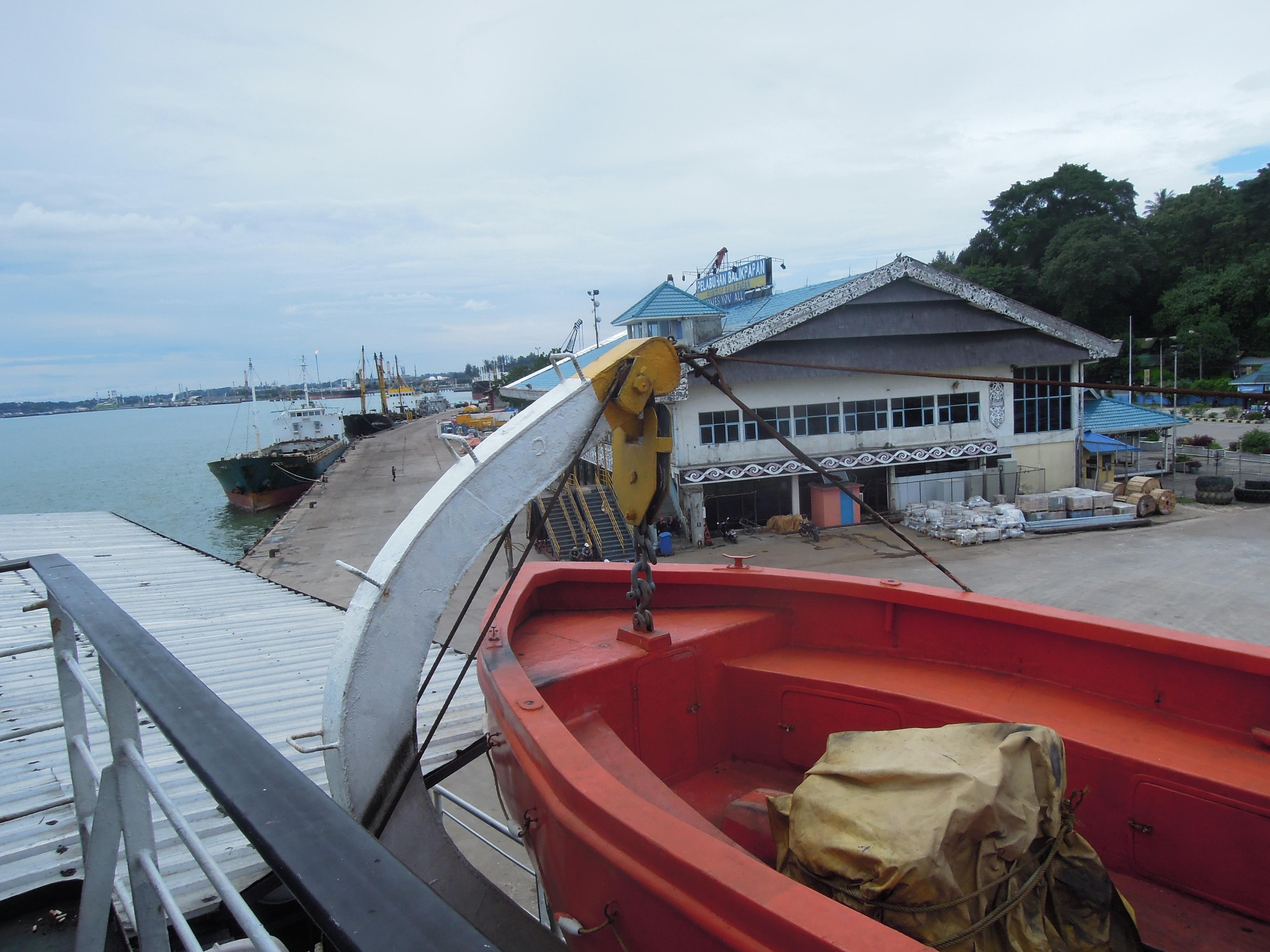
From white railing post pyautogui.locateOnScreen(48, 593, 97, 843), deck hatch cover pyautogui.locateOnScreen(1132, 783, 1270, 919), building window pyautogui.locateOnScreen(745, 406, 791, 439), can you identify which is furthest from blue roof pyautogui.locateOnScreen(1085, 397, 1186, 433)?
white railing post pyautogui.locateOnScreen(48, 593, 97, 843)

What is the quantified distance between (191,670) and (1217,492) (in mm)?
25642

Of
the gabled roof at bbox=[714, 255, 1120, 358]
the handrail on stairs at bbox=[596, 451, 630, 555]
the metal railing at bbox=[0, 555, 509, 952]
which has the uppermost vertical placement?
the gabled roof at bbox=[714, 255, 1120, 358]

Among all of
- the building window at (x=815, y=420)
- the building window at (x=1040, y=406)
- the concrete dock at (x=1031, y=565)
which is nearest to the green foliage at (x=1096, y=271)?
the building window at (x=1040, y=406)

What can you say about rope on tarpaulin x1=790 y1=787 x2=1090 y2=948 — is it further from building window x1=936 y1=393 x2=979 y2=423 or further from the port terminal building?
building window x1=936 y1=393 x2=979 y2=423

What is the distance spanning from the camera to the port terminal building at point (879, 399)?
63.1ft

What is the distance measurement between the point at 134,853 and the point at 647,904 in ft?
5.53

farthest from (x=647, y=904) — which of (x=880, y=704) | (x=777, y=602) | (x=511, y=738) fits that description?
(x=777, y=602)

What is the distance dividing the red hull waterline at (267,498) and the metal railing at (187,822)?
3889cm

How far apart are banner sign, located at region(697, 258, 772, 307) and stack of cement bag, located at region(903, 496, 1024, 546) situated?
11512 millimetres

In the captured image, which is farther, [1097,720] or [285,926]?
[1097,720]

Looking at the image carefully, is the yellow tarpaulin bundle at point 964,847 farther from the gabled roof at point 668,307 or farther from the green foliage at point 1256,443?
the green foliage at point 1256,443

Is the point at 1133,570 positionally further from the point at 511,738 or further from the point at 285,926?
the point at 285,926

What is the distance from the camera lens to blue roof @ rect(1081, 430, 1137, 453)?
22781 mm

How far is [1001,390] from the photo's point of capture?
21.5 metres
